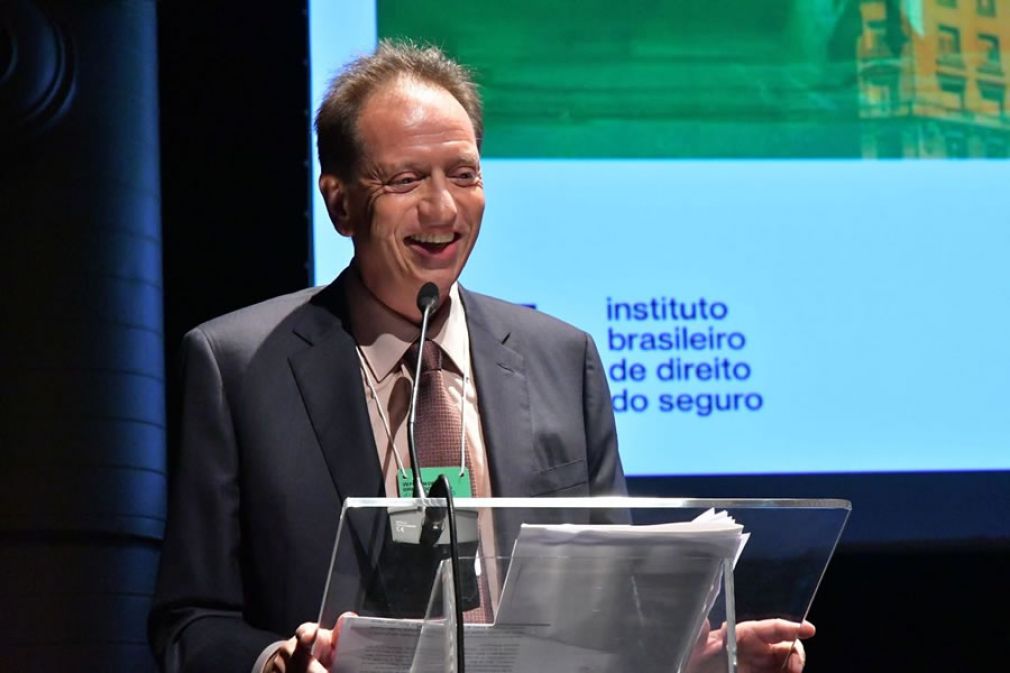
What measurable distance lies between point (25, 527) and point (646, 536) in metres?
2.13

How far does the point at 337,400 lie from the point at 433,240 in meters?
0.28

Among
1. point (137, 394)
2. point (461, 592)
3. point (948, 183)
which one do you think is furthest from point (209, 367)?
point (948, 183)

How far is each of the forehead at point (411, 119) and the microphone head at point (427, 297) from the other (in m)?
0.35

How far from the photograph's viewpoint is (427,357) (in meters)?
2.18

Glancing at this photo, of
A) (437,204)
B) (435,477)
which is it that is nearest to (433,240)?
(437,204)

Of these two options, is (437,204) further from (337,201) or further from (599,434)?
(599,434)

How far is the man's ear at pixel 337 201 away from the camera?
2.24 metres

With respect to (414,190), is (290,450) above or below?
below

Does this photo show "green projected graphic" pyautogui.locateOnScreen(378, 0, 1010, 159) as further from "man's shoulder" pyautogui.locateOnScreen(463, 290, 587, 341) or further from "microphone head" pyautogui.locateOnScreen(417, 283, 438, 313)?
"microphone head" pyautogui.locateOnScreen(417, 283, 438, 313)

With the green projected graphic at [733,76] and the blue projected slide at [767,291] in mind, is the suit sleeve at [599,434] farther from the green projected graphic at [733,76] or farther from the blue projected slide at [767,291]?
the green projected graphic at [733,76]

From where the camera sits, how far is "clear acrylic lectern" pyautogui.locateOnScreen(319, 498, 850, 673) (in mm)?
1368

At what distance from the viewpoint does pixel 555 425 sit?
2.20m

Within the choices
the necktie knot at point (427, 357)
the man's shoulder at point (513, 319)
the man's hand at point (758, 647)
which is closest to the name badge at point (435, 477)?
the necktie knot at point (427, 357)

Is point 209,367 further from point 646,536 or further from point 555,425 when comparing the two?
point 646,536
